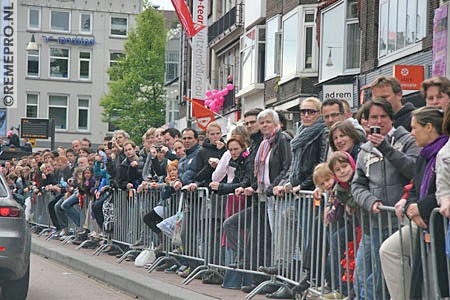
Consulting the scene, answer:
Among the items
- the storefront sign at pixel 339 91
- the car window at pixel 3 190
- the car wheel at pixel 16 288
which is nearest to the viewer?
the car window at pixel 3 190

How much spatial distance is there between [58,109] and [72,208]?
5705cm

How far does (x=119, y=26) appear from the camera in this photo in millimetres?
78500

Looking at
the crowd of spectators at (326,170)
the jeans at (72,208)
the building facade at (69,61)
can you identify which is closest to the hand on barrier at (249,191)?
the crowd of spectators at (326,170)

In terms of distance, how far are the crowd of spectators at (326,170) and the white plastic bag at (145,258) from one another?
0.28m

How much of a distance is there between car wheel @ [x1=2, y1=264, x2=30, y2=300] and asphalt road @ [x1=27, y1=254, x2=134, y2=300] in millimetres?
806

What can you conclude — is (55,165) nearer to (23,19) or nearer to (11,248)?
(11,248)

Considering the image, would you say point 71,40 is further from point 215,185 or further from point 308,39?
point 215,185

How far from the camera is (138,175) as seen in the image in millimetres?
16391

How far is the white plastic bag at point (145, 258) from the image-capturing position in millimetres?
14594

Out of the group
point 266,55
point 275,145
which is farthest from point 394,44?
point 275,145

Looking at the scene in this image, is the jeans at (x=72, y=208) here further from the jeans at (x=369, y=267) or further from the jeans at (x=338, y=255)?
the jeans at (x=369, y=267)

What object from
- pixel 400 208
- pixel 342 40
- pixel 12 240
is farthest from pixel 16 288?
pixel 342 40

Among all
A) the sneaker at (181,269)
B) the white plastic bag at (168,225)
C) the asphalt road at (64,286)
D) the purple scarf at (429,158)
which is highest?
the purple scarf at (429,158)

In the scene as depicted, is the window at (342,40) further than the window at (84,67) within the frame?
No
